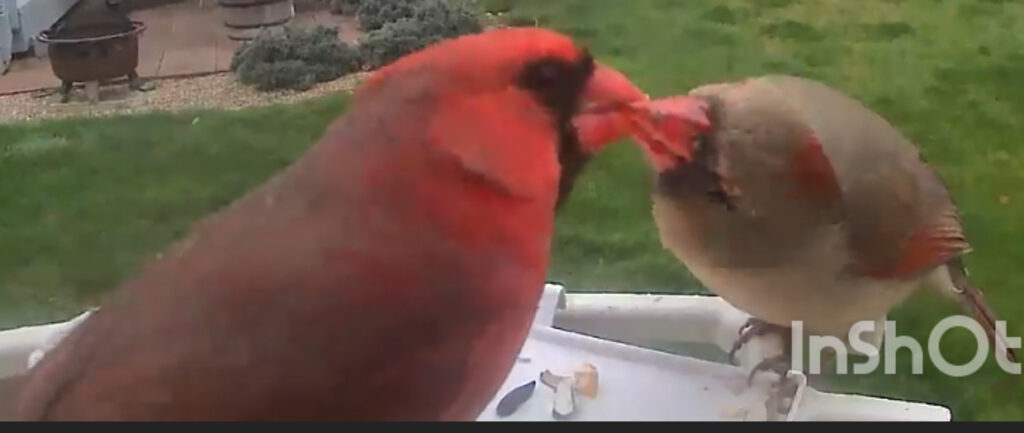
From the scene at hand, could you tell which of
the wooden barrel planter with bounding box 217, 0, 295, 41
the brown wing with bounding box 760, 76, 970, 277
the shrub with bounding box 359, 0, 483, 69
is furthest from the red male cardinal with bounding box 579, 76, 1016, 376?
the wooden barrel planter with bounding box 217, 0, 295, 41

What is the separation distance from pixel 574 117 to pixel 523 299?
0.25 ft

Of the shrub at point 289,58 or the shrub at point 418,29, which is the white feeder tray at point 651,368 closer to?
the shrub at point 418,29

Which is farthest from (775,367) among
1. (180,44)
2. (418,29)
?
(180,44)

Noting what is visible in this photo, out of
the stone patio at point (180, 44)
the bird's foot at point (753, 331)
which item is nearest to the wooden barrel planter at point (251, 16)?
the stone patio at point (180, 44)

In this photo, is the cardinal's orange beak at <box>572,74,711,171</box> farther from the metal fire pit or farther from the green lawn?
the metal fire pit

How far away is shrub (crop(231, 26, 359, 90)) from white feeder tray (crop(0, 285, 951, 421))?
480 mm

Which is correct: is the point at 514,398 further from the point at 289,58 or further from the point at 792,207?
the point at 289,58

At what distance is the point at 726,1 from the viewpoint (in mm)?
1476

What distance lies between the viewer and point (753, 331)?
840 millimetres

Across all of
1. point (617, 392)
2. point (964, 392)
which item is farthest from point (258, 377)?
point (964, 392)

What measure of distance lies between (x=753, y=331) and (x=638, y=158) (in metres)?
0.13

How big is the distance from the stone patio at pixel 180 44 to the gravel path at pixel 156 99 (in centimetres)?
1

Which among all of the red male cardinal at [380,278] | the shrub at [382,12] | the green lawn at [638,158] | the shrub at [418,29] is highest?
the red male cardinal at [380,278]

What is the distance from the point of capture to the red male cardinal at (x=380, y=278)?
0.44 m
